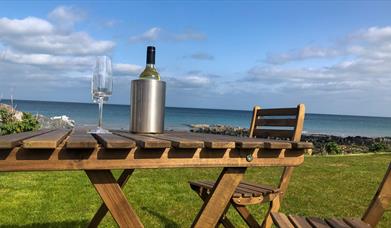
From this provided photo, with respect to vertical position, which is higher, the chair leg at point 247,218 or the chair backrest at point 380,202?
the chair backrest at point 380,202

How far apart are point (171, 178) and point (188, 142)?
17.0 ft

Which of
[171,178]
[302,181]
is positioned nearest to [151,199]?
[171,178]

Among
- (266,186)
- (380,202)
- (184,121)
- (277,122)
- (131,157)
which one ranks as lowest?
(184,121)

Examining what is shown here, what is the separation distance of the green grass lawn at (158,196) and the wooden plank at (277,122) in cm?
119

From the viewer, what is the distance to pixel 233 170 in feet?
6.50

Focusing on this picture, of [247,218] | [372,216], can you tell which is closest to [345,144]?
[247,218]

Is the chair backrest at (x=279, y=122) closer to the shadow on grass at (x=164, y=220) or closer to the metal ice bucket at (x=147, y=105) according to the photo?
the metal ice bucket at (x=147, y=105)

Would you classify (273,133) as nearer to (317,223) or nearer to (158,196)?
(317,223)

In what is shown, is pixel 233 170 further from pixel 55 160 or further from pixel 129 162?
pixel 55 160

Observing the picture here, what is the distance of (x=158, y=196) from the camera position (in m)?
5.49

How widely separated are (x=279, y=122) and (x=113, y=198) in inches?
71.9

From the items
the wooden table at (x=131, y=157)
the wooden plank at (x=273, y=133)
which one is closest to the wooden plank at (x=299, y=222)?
the wooden table at (x=131, y=157)

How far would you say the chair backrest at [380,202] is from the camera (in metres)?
2.20

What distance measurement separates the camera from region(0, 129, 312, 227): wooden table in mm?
1615
